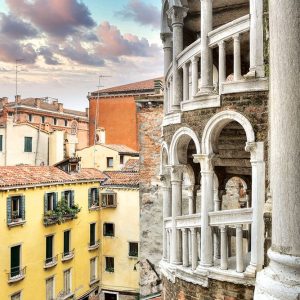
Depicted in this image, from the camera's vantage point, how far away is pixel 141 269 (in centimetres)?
1697

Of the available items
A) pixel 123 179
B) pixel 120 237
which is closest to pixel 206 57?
pixel 123 179

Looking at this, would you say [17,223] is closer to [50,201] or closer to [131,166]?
[50,201]

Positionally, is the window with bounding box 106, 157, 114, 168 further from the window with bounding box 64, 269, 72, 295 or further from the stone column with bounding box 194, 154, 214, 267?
the stone column with bounding box 194, 154, 214, 267

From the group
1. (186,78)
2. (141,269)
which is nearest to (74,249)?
(141,269)

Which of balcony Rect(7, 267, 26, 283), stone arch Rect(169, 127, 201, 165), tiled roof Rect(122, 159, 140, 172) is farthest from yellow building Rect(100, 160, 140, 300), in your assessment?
stone arch Rect(169, 127, 201, 165)

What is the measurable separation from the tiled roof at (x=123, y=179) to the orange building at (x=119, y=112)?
36.7 feet

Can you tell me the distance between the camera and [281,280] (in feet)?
12.3

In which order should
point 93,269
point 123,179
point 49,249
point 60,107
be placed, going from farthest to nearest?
1. point 60,107
2. point 93,269
3. point 123,179
4. point 49,249

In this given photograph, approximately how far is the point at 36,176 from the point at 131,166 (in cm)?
959

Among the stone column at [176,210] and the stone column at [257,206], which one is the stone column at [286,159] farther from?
the stone column at [176,210]

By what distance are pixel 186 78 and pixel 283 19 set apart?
3.60 metres

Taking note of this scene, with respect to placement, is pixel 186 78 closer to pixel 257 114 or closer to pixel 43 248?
pixel 257 114

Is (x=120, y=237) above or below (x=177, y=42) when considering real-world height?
below

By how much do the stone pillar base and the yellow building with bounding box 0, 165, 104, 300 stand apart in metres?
19.6
